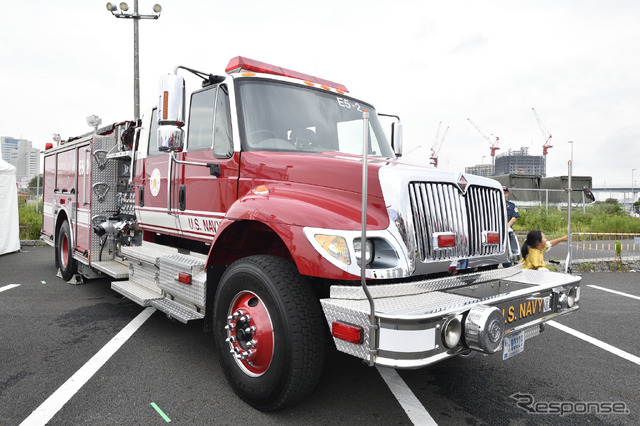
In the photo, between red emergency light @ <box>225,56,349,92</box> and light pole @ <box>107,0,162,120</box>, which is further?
light pole @ <box>107,0,162,120</box>

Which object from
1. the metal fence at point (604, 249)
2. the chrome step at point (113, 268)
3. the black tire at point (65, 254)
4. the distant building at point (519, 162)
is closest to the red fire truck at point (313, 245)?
the chrome step at point (113, 268)

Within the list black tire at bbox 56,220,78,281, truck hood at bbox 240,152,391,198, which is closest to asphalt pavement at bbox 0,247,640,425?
truck hood at bbox 240,152,391,198

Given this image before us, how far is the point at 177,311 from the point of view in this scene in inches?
153

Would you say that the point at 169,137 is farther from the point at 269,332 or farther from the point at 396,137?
the point at 396,137

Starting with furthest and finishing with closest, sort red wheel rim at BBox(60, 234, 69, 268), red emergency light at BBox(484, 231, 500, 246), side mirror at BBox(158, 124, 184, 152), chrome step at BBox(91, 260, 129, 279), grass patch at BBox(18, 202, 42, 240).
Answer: grass patch at BBox(18, 202, 42, 240) → red wheel rim at BBox(60, 234, 69, 268) → chrome step at BBox(91, 260, 129, 279) → side mirror at BBox(158, 124, 184, 152) → red emergency light at BBox(484, 231, 500, 246)

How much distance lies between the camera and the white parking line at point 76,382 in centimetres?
286

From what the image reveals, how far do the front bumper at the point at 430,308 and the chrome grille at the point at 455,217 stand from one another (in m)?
0.18

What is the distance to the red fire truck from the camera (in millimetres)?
2461

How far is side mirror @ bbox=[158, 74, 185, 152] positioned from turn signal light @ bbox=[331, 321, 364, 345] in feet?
6.20

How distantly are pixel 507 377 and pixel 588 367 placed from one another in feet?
2.79

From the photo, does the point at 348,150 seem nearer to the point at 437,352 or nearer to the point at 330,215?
the point at 330,215

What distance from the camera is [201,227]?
4.09 metres

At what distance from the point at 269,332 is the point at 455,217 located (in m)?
1.44

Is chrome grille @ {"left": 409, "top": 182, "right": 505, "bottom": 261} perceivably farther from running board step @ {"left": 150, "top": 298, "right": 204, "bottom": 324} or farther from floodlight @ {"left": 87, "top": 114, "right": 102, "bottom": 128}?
floodlight @ {"left": 87, "top": 114, "right": 102, "bottom": 128}
